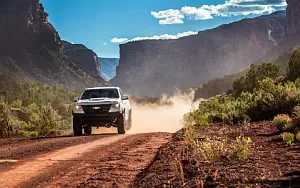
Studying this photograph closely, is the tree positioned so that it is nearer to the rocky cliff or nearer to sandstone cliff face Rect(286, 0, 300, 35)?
the rocky cliff

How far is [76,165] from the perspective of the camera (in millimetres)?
8727

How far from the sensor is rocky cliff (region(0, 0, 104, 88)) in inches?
4242

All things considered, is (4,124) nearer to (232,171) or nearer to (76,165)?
(76,165)

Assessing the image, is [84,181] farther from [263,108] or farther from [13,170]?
[263,108]

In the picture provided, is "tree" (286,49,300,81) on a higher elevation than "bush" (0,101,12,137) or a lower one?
higher

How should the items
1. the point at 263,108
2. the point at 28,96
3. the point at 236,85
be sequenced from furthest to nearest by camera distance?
the point at 28,96, the point at 236,85, the point at 263,108

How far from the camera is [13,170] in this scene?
27.3 feet

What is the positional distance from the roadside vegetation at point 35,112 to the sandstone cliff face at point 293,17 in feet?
368

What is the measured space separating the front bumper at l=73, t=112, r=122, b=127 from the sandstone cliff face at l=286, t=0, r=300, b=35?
173397mm

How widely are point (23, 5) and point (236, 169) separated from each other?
536 ft

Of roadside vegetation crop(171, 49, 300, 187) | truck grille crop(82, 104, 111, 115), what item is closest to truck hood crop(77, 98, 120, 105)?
truck grille crop(82, 104, 111, 115)

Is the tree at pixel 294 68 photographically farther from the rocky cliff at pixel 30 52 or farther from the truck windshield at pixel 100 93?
the rocky cliff at pixel 30 52

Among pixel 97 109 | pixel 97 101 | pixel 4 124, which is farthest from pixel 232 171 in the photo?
pixel 4 124

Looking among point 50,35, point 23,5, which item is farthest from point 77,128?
point 23,5
